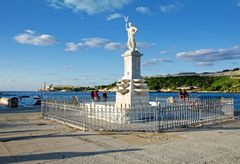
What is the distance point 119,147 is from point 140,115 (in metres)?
5.68

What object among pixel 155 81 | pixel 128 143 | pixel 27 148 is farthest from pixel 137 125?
pixel 155 81

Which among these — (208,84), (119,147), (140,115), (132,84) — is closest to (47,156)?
(119,147)

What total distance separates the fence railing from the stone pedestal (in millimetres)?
2521

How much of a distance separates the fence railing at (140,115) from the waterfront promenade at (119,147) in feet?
3.87

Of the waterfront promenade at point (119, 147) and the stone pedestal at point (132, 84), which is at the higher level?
the stone pedestal at point (132, 84)

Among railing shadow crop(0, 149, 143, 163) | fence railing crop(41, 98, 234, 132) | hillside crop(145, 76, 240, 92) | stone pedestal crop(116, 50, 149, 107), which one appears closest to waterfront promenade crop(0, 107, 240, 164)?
railing shadow crop(0, 149, 143, 163)

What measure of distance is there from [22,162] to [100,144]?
297 centimetres

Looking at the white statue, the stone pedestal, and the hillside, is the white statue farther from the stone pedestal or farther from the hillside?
the hillside

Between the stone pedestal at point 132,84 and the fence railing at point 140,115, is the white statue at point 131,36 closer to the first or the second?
the stone pedestal at point 132,84

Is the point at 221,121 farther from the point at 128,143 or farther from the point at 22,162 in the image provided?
the point at 22,162

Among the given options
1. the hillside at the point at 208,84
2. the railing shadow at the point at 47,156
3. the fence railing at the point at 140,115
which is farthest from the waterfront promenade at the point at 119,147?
the hillside at the point at 208,84

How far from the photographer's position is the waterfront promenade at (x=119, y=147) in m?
7.71

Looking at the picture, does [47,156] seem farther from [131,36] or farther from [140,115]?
[131,36]

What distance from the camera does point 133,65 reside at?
1819cm
